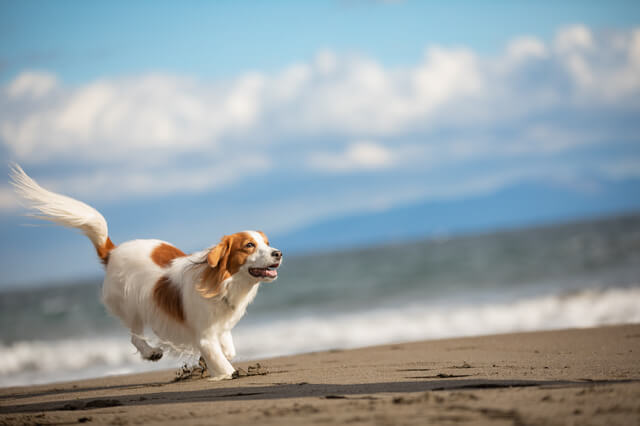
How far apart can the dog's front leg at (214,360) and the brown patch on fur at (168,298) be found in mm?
347

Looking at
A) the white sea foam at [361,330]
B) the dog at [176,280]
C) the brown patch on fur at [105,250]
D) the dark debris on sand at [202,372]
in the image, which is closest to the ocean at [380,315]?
the white sea foam at [361,330]

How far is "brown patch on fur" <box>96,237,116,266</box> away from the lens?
668 cm

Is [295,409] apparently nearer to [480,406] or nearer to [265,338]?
[480,406]

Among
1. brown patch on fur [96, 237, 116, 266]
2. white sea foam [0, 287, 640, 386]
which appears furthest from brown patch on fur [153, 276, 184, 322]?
white sea foam [0, 287, 640, 386]

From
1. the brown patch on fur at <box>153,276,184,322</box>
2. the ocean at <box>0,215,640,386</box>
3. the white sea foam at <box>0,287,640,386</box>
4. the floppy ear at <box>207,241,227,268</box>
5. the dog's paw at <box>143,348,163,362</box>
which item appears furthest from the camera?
the ocean at <box>0,215,640,386</box>

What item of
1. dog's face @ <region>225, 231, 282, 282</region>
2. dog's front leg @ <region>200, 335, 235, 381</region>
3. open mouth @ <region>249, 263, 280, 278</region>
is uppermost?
dog's face @ <region>225, 231, 282, 282</region>

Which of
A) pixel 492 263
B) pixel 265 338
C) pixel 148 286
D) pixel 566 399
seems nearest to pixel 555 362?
pixel 566 399

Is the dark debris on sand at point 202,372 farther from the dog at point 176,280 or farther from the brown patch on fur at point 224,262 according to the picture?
the brown patch on fur at point 224,262

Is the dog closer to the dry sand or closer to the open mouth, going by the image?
the open mouth

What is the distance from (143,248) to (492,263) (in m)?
21.3

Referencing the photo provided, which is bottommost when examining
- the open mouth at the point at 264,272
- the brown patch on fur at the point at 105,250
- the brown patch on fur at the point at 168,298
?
the brown patch on fur at the point at 168,298

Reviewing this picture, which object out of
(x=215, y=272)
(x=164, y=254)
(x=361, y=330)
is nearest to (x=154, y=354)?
(x=164, y=254)

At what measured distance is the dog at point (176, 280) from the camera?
564 cm

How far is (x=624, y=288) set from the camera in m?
12.6
